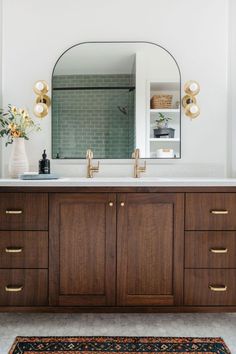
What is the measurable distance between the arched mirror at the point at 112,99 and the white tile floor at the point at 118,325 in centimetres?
116

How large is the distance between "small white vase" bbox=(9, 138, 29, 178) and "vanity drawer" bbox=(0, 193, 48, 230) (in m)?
0.44

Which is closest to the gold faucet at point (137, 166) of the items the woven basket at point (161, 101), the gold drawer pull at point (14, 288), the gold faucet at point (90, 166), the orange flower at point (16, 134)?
the gold faucet at point (90, 166)

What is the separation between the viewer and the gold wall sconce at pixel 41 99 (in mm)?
2443

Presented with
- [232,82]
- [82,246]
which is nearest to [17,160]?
[82,246]

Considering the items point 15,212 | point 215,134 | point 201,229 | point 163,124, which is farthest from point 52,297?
point 215,134

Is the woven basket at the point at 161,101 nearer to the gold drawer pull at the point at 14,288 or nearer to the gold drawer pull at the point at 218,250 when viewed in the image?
the gold drawer pull at the point at 218,250

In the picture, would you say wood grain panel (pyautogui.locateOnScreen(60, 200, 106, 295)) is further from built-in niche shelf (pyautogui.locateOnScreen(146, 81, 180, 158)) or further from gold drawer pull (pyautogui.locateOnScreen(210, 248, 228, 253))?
built-in niche shelf (pyautogui.locateOnScreen(146, 81, 180, 158))

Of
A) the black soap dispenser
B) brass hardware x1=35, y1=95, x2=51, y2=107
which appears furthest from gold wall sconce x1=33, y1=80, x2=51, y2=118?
the black soap dispenser

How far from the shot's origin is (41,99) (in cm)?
246

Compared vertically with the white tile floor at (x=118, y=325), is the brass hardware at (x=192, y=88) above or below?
above

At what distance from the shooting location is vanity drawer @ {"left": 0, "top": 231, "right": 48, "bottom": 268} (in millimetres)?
1910

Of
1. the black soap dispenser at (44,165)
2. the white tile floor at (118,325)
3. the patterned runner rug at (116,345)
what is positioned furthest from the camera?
the black soap dispenser at (44,165)

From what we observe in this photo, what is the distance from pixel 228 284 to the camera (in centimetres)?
192

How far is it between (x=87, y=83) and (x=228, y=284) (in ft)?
5.78
